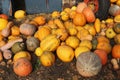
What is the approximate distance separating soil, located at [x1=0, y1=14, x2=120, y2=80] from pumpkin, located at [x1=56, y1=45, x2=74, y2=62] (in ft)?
0.31

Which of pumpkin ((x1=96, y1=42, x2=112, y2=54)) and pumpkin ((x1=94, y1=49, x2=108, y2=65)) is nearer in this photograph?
pumpkin ((x1=94, y1=49, x2=108, y2=65))

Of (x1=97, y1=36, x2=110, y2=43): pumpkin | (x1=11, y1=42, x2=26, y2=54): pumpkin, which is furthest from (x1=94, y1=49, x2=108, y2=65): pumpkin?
(x1=11, y1=42, x2=26, y2=54): pumpkin

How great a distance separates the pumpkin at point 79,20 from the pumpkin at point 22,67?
1.38 meters

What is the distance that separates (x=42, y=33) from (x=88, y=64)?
115 cm

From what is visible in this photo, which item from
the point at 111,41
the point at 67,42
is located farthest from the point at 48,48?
the point at 111,41

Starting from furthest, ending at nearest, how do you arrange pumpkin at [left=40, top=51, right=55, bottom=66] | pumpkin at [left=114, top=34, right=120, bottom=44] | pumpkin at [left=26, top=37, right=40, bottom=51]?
pumpkin at [left=114, top=34, right=120, bottom=44] → pumpkin at [left=26, top=37, right=40, bottom=51] → pumpkin at [left=40, top=51, right=55, bottom=66]

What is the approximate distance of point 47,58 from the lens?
469 cm

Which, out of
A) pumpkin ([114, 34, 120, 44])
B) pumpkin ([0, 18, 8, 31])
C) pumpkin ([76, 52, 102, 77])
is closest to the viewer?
pumpkin ([76, 52, 102, 77])

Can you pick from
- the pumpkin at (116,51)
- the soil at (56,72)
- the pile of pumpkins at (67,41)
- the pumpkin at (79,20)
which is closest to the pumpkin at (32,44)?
the pile of pumpkins at (67,41)

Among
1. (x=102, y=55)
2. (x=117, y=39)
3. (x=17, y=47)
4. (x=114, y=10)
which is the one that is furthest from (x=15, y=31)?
(x=114, y=10)

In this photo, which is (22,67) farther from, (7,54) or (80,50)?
(80,50)

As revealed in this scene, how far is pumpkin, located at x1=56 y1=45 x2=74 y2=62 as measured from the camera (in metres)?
4.75

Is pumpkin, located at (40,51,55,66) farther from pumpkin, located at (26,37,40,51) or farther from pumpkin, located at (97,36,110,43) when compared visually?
pumpkin, located at (97,36,110,43)

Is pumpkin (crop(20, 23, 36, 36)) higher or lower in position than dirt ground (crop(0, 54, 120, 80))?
higher
